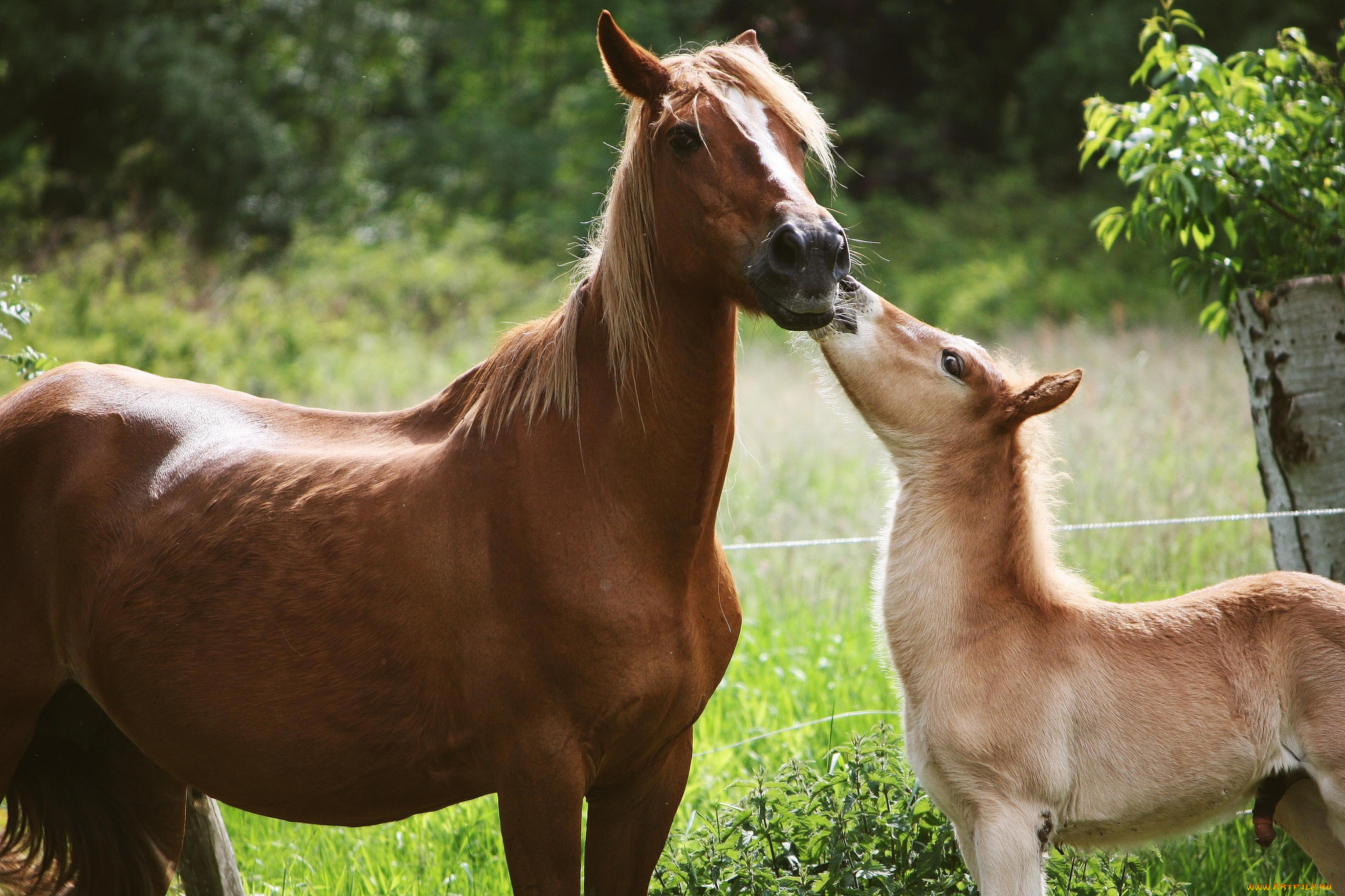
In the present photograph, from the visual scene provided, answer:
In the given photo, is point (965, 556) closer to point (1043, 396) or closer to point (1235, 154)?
point (1043, 396)

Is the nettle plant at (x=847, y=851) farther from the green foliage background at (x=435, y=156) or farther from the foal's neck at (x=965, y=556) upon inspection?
→ the green foliage background at (x=435, y=156)

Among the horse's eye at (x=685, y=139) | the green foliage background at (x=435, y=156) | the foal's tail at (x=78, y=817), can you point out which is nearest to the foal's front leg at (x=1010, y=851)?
the horse's eye at (x=685, y=139)

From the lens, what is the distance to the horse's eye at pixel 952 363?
2953 millimetres

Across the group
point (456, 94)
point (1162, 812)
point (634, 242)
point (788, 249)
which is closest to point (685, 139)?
point (634, 242)

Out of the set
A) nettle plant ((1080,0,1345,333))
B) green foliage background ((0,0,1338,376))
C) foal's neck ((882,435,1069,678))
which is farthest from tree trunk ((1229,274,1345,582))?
green foliage background ((0,0,1338,376))

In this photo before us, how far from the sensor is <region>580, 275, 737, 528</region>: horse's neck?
7.98ft

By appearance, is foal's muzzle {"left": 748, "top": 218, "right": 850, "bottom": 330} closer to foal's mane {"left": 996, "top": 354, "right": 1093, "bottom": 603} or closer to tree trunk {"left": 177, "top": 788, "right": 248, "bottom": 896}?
foal's mane {"left": 996, "top": 354, "right": 1093, "bottom": 603}

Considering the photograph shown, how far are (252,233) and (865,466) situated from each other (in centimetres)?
1360

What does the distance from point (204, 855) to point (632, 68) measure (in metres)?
2.89

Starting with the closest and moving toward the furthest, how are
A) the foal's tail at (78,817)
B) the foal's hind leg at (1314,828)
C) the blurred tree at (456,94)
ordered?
the foal's hind leg at (1314,828) < the foal's tail at (78,817) < the blurred tree at (456,94)

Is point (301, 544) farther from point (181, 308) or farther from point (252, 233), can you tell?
point (252, 233)

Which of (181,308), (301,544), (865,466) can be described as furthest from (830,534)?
(181,308)

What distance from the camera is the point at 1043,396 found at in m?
2.83

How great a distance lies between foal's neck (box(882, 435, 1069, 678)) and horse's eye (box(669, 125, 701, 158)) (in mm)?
1155
